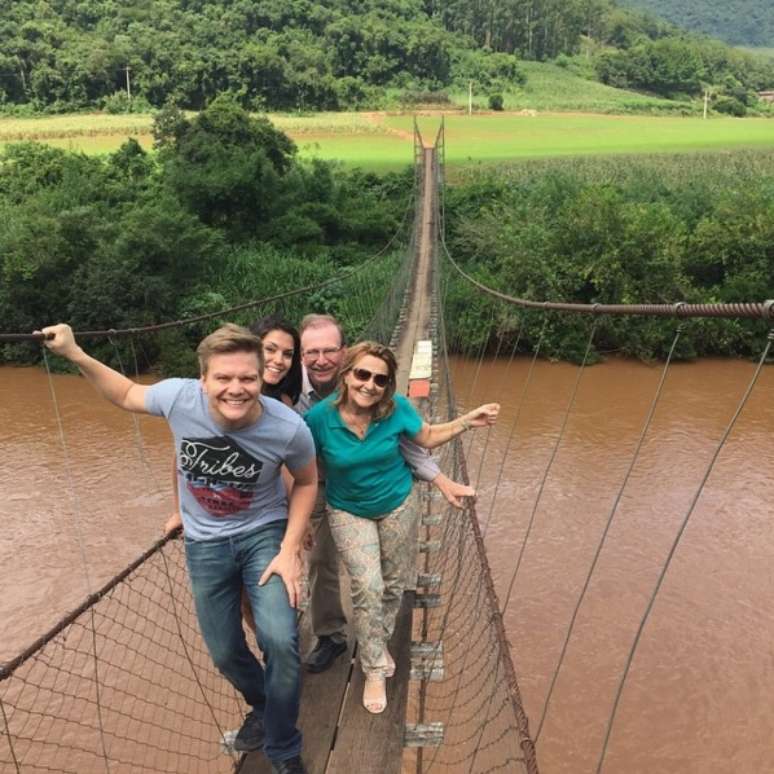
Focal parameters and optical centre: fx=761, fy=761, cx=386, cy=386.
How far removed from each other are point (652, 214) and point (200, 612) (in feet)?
32.1

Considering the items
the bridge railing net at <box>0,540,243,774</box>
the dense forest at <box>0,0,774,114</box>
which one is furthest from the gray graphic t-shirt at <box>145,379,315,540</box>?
the dense forest at <box>0,0,774,114</box>

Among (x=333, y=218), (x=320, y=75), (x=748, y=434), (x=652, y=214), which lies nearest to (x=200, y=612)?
(x=748, y=434)

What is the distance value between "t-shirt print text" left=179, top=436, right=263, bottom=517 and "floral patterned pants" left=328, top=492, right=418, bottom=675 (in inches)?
10.1

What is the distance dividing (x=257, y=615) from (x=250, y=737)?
0.30 m

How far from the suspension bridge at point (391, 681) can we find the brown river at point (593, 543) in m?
0.11

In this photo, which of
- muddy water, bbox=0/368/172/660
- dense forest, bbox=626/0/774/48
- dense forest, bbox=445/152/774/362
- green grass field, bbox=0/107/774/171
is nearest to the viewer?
muddy water, bbox=0/368/172/660

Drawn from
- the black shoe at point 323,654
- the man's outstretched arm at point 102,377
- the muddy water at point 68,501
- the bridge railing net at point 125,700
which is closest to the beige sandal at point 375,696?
the black shoe at point 323,654

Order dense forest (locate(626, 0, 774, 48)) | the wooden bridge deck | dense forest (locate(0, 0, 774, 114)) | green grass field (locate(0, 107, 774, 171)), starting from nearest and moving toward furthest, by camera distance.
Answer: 1. the wooden bridge deck
2. green grass field (locate(0, 107, 774, 171))
3. dense forest (locate(0, 0, 774, 114))
4. dense forest (locate(626, 0, 774, 48))

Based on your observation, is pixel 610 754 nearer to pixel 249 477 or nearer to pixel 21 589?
pixel 249 477

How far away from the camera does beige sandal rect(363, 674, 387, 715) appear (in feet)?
4.50

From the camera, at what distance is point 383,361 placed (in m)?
1.25

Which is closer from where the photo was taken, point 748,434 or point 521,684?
point 521,684

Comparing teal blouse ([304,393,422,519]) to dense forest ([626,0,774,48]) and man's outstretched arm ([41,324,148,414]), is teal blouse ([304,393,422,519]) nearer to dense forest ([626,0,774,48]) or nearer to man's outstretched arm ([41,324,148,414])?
man's outstretched arm ([41,324,148,414])

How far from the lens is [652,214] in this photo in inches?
388
